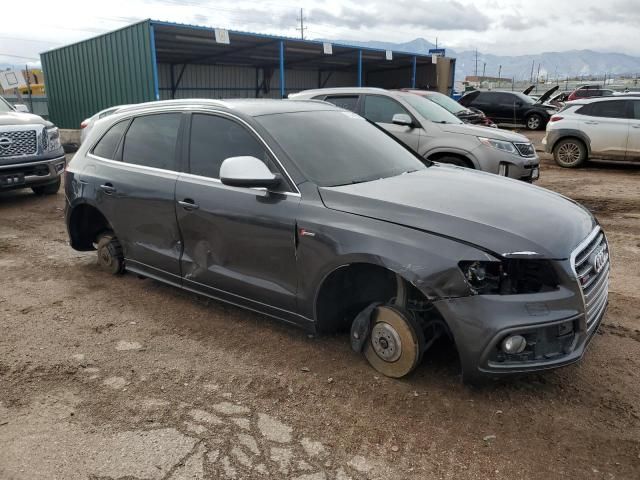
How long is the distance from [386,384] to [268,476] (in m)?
0.99

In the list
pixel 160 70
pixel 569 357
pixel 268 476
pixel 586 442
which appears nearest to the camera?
pixel 268 476

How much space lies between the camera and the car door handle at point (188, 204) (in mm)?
3883

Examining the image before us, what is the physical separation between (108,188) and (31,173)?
483cm

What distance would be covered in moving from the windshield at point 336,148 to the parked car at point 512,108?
18.6m

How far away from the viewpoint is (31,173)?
27.8ft

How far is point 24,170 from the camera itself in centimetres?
834

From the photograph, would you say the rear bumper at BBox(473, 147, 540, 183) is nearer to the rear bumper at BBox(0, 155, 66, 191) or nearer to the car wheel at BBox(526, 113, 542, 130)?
the rear bumper at BBox(0, 155, 66, 191)

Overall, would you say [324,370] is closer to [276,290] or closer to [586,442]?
[276,290]

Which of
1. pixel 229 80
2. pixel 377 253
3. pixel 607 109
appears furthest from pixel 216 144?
pixel 229 80

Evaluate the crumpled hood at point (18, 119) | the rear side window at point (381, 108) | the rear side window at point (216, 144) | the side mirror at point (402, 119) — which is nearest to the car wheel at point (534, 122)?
the rear side window at point (381, 108)

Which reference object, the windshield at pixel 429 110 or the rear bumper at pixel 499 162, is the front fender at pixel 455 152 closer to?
the rear bumper at pixel 499 162

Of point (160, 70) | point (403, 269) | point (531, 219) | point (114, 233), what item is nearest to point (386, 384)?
point (403, 269)

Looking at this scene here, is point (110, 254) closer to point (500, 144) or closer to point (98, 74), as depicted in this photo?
point (500, 144)

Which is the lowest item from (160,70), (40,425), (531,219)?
(40,425)
